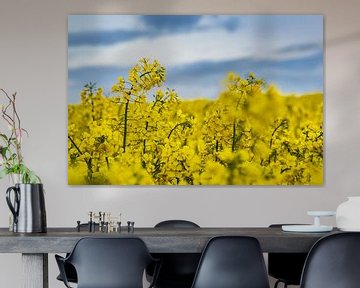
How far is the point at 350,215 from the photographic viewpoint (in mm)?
3912

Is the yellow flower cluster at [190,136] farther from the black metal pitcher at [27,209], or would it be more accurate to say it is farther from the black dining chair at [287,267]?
the black metal pitcher at [27,209]

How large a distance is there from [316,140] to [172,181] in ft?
3.91

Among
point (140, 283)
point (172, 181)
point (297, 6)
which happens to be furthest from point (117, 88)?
point (140, 283)

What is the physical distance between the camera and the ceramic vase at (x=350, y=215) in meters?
3.90

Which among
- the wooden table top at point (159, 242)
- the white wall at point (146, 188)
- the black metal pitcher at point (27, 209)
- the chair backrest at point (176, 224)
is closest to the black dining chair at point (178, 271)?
the chair backrest at point (176, 224)

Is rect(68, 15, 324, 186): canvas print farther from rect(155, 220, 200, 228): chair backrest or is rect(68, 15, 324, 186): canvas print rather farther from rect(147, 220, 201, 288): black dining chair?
rect(147, 220, 201, 288): black dining chair

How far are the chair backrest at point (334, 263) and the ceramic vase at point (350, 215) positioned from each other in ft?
1.26

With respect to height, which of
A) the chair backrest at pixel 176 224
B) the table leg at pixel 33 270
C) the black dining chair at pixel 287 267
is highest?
the chair backrest at pixel 176 224

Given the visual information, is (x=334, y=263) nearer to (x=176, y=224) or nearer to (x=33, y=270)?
(x=33, y=270)

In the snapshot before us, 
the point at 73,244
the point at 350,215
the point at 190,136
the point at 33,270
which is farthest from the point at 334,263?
the point at 190,136

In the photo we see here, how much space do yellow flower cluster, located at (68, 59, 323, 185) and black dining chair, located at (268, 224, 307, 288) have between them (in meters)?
1.04

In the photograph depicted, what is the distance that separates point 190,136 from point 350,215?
7.04 feet

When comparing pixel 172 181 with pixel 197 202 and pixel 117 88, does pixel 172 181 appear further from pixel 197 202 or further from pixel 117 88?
pixel 117 88

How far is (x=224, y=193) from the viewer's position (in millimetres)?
5848
